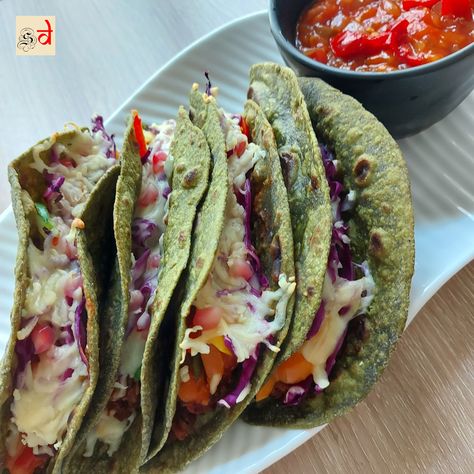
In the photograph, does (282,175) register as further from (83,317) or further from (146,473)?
(146,473)

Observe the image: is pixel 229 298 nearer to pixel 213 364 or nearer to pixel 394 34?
pixel 213 364

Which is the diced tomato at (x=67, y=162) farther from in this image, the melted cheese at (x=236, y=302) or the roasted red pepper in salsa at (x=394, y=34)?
the roasted red pepper in salsa at (x=394, y=34)

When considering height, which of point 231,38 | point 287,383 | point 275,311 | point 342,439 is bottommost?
point 342,439

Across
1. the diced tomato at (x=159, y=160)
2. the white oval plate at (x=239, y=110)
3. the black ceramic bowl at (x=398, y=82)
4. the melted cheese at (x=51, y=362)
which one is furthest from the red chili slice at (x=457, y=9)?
the melted cheese at (x=51, y=362)

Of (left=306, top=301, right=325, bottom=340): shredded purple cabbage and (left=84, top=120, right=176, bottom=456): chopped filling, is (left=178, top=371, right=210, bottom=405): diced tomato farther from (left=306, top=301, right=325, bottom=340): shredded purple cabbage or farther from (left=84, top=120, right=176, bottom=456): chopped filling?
(left=306, top=301, right=325, bottom=340): shredded purple cabbage

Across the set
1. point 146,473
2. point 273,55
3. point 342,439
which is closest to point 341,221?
point 342,439

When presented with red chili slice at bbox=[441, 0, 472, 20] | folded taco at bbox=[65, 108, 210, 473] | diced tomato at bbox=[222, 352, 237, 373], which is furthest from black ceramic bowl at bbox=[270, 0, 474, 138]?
diced tomato at bbox=[222, 352, 237, 373]
